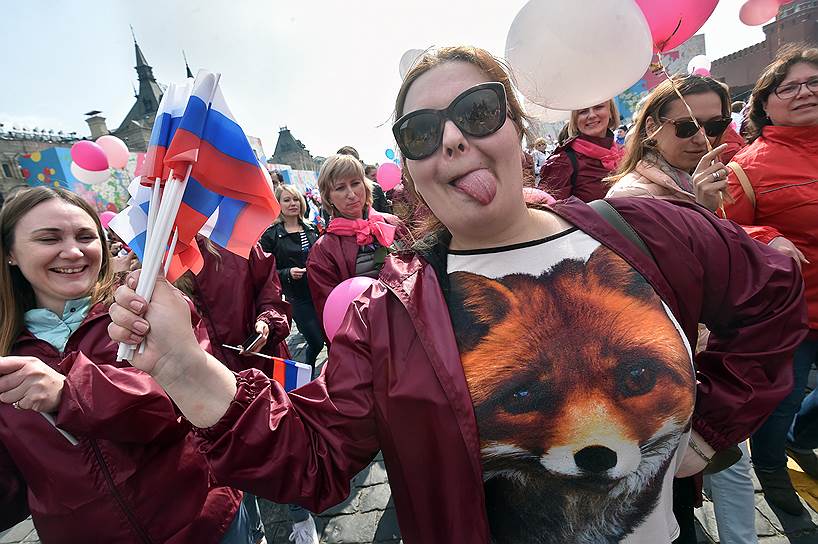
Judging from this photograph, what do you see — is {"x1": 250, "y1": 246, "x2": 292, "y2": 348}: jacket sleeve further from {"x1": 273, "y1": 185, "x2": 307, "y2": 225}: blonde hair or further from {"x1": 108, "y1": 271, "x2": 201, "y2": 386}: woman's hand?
{"x1": 108, "y1": 271, "x2": 201, "y2": 386}: woman's hand

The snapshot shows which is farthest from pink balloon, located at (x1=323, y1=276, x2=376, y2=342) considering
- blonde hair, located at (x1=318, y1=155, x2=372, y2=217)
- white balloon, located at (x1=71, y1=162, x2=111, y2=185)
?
white balloon, located at (x1=71, y1=162, x2=111, y2=185)

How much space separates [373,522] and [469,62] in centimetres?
292

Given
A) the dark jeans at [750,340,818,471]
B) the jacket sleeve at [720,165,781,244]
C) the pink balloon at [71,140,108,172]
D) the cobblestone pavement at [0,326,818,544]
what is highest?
the pink balloon at [71,140,108,172]

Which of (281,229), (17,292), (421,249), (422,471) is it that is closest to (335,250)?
(281,229)

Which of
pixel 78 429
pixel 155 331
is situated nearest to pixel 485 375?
pixel 155 331

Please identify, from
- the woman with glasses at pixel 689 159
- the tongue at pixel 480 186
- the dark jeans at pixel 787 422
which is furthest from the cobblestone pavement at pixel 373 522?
the tongue at pixel 480 186

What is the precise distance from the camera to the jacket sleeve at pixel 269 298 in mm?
2906

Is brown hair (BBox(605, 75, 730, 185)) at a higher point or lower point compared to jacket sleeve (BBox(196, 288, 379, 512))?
higher

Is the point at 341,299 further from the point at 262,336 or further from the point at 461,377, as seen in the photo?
the point at 461,377

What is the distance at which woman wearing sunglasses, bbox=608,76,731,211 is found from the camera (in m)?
2.06

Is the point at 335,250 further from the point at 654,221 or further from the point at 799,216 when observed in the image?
the point at 799,216

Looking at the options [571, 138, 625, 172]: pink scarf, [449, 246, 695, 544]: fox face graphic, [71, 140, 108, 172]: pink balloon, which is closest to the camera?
[449, 246, 695, 544]: fox face graphic

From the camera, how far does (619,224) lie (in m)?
1.22

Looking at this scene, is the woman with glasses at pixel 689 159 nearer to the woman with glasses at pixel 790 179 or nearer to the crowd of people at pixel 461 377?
the woman with glasses at pixel 790 179
